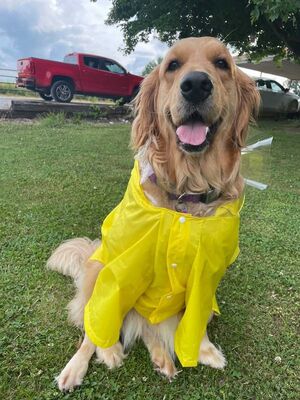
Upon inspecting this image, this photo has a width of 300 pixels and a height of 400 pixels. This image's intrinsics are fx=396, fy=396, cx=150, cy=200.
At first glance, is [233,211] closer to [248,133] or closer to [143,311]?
[248,133]

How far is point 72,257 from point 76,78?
13.6 metres

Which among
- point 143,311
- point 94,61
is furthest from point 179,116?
point 94,61

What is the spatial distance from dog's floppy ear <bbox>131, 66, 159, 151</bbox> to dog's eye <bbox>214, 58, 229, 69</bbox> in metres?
0.37

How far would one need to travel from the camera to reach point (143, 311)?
2.53m

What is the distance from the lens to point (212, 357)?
2.51m

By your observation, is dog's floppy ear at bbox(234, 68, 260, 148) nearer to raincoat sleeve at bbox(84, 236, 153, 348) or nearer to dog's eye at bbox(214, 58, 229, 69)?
dog's eye at bbox(214, 58, 229, 69)

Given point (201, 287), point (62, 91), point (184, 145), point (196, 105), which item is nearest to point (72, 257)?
point (201, 287)

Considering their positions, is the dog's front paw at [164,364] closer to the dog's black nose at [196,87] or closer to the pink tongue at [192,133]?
the pink tongue at [192,133]

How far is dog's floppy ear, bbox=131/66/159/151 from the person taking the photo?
95.7 inches

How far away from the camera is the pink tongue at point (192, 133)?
2.19m

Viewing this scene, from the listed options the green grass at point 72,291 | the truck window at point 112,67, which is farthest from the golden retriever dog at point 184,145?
the truck window at point 112,67

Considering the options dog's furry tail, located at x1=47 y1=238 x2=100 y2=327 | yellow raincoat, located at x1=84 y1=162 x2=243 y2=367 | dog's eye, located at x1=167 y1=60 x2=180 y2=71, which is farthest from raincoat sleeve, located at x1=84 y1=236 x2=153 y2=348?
dog's eye, located at x1=167 y1=60 x2=180 y2=71

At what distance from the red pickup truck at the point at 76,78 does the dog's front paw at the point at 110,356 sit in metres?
13.7

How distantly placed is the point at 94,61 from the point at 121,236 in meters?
15.4
